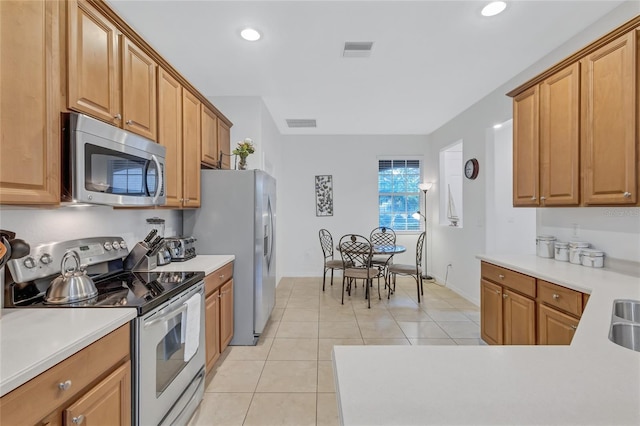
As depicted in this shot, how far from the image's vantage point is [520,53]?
2.78 meters

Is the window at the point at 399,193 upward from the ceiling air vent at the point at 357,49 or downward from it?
downward

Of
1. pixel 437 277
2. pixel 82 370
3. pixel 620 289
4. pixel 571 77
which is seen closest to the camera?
pixel 82 370

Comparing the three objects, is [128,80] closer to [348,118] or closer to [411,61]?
[411,61]

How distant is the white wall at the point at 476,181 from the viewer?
2.34 meters

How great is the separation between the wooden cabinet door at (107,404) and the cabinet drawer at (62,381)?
0.03m

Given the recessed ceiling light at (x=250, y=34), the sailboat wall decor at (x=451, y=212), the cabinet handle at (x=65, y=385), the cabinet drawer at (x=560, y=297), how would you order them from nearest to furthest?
the cabinet handle at (x=65, y=385) < the cabinet drawer at (x=560, y=297) < the recessed ceiling light at (x=250, y=34) < the sailboat wall decor at (x=451, y=212)

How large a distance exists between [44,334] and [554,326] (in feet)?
8.84

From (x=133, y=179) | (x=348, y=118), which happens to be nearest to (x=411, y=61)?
(x=348, y=118)

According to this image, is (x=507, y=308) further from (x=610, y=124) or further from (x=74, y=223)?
(x=74, y=223)

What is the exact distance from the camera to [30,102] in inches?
47.7

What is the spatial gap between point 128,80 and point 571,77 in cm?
306

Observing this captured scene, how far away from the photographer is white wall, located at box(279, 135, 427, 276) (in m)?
5.77

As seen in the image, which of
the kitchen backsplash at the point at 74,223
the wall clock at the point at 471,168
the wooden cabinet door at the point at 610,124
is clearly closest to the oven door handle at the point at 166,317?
the kitchen backsplash at the point at 74,223

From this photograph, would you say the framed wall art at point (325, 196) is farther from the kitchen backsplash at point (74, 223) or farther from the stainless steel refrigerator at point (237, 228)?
the kitchen backsplash at point (74, 223)
